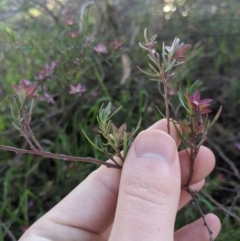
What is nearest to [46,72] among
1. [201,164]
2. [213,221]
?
[201,164]

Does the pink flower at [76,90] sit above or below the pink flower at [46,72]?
below

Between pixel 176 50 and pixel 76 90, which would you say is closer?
pixel 176 50

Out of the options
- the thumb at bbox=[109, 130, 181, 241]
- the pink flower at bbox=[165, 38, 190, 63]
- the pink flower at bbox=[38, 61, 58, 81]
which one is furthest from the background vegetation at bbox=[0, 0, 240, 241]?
the pink flower at bbox=[165, 38, 190, 63]

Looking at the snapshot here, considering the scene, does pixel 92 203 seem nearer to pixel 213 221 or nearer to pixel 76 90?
pixel 213 221

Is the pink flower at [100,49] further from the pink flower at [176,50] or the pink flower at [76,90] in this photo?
the pink flower at [176,50]

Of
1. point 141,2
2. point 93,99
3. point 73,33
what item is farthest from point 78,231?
point 141,2

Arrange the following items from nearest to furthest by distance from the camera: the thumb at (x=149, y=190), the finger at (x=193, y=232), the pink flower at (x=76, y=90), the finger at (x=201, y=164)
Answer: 1. the thumb at (x=149, y=190)
2. the finger at (x=201, y=164)
3. the finger at (x=193, y=232)
4. the pink flower at (x=76, y=90)

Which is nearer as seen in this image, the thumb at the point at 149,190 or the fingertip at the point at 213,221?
the thumb at the point at 149,190

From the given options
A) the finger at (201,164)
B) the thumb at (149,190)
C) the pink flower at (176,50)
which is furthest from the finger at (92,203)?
the pink flower at (176,50)
